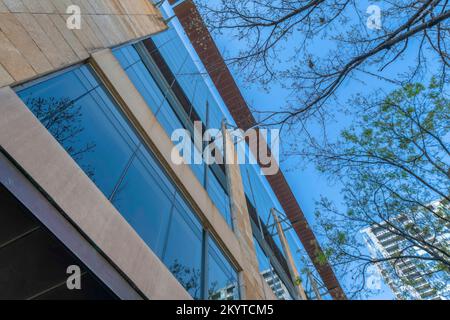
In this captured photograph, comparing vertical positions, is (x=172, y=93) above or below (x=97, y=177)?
above

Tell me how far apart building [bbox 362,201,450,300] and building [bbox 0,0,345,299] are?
4.50 m

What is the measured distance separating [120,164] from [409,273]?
29.9 feet

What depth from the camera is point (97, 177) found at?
18.9 ft

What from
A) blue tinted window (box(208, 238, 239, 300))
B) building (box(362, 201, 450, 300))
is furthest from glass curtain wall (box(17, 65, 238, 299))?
building (box(362, 201, 450, 300))

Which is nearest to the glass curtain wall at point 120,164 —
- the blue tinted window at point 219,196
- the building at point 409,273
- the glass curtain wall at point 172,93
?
the glass curtain wall at point 172,93

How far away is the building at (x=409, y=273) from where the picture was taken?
361 inches

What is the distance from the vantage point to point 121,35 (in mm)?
9391

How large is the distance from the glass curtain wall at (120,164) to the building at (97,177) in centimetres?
3

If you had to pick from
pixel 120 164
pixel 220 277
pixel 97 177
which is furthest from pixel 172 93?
pixel 97 177

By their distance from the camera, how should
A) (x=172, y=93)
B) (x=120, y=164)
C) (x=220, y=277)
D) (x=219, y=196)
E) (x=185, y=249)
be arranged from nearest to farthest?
(x=120, y=164), (x=185, y=249), (x=220, y=277), (x=219, y=196), (x=172, y=93)

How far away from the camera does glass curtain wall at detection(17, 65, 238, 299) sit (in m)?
5.52

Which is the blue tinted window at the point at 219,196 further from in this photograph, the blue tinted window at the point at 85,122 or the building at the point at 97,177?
the blue tinted window at the point at 85,122

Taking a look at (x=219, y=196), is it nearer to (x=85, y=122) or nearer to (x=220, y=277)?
(x=220, y=277)
